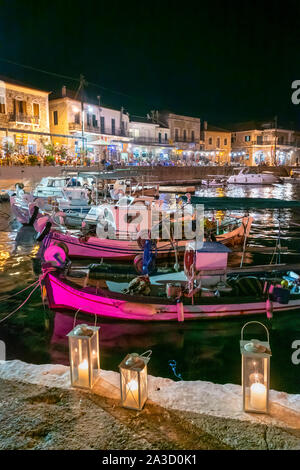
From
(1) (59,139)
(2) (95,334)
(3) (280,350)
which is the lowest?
(3) (280,350)

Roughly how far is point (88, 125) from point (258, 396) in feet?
145

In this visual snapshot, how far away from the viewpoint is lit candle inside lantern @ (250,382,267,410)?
362cm

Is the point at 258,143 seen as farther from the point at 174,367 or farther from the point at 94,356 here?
the point at 94,356

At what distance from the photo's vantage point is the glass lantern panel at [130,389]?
12.1ft

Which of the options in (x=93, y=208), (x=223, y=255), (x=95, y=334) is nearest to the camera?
(x=95, y=334)

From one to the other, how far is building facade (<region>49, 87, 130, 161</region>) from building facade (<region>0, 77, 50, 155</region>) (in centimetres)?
237

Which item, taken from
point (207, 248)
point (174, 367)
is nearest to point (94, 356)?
point (174, 367)

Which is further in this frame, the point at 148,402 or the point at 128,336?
the point at 128,336

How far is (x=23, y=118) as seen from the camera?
36.1 meters

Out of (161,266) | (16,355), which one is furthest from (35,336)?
(161,266)

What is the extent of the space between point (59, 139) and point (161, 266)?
32619mm

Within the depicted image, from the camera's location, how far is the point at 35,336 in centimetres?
751

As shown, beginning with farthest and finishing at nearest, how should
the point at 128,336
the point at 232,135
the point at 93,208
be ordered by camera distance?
the point at 232,135
the point at 93,208
the point at 128,336
